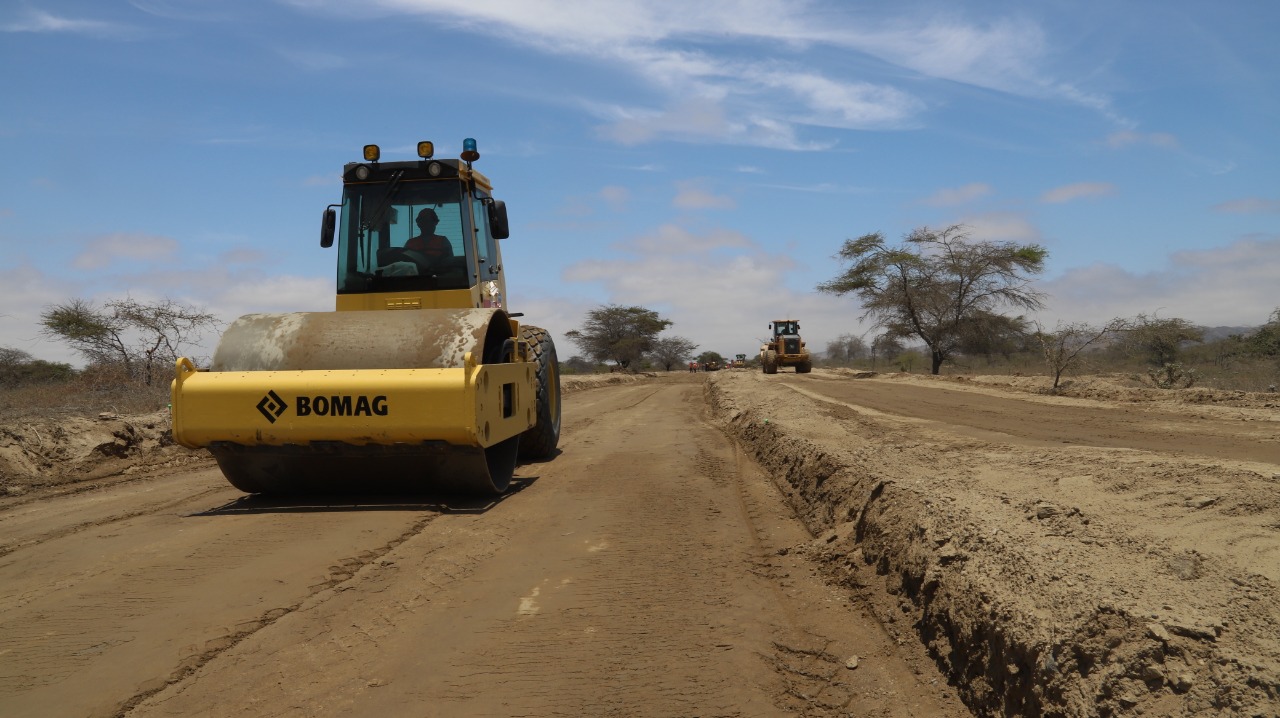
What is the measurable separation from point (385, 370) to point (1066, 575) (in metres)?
4.79

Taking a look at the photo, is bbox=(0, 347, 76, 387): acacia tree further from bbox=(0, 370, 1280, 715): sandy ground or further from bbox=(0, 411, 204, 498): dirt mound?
bbox=(0, 370, 1280, 715): sandy ground

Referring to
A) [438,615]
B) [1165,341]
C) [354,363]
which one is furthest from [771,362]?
[438,615]

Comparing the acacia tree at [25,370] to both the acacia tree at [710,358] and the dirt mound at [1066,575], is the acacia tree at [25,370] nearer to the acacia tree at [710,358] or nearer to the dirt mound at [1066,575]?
the dirt mound at [1066,575]

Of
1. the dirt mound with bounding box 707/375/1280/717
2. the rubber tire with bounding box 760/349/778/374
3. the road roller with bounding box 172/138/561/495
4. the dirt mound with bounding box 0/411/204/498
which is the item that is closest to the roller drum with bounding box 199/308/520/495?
the road roller with bounding box 172/138/561/495

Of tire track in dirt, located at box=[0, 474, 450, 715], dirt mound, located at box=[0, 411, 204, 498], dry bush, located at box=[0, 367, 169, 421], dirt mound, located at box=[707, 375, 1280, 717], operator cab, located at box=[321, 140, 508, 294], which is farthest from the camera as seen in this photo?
dry bush, located at box=[0, 367, 169, 421]

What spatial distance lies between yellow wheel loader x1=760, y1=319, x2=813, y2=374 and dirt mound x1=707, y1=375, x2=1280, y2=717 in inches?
1208

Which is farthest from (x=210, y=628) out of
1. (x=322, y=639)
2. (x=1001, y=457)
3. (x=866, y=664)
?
(x=1001, y=457)

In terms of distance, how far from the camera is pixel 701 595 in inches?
180

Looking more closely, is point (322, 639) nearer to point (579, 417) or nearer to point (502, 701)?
point (502, 701)

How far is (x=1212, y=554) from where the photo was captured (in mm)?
3447

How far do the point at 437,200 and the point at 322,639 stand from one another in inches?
214

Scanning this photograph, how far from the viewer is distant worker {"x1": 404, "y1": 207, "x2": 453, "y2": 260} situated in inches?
328

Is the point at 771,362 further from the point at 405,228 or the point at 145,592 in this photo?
the point at 145,592

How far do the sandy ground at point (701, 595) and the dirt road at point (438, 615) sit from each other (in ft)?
0.06
